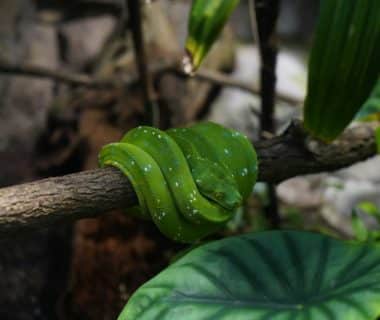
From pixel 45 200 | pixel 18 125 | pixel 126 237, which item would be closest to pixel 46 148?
pixel 18 125

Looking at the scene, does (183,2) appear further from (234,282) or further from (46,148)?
(234,282)

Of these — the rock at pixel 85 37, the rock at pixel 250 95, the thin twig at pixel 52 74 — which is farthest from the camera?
the rock at pixel 85 37

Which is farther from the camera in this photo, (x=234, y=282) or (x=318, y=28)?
(x=318, y=28)

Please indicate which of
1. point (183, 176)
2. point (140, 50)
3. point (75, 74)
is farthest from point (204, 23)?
point (75, 74)

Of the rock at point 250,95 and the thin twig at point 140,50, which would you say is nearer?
the thin twig at point 140,50

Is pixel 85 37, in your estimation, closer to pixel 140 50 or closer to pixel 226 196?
pixel 140 50

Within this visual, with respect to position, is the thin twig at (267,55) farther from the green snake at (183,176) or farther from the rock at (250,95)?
the rock at (250,95)

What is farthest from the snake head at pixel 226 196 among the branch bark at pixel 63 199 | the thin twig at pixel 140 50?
the thin twig at pixel 140 50
